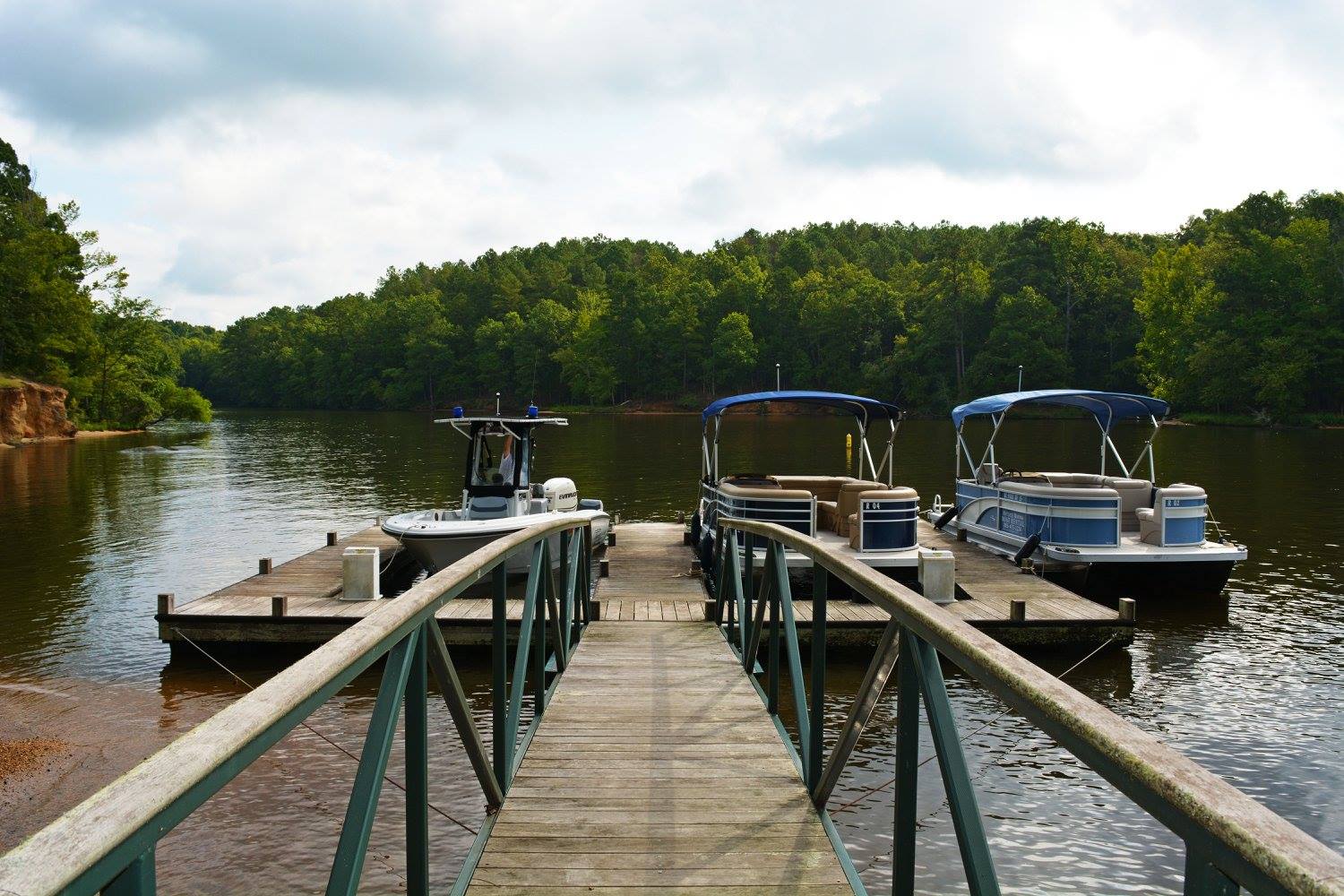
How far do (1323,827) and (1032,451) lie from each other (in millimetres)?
38272

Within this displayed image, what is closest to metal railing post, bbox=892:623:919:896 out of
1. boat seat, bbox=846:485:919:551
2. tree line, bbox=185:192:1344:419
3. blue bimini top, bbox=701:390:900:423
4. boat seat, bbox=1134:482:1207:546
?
boat seat, bbox=846:485:919:551

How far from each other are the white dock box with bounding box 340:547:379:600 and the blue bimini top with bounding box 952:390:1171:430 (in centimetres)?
1018

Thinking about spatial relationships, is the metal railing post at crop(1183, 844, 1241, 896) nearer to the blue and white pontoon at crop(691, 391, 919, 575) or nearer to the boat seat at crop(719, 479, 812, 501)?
the blue and white pontoon at crop(691, 391, 919, 575)

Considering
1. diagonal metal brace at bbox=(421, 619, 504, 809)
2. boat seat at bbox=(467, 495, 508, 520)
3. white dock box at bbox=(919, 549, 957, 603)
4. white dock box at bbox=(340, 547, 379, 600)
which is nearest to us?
diagonal metal brace at bbox=(421, 619, 504, 809)

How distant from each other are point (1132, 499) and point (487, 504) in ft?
35.7

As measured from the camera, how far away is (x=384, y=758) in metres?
2.16

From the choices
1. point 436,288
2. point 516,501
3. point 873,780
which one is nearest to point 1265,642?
point 873,780

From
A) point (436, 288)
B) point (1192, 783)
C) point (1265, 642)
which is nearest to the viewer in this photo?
point (1192, 783)

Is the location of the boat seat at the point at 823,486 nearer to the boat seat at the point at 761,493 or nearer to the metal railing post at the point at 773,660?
the boat seat at the point at 761,493

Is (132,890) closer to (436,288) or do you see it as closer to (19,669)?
(19,669)

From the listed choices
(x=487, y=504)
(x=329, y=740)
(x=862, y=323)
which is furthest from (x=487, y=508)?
(x=862, y=323)

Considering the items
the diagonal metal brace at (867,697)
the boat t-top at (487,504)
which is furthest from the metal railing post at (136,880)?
the boat t-top at (487,504)

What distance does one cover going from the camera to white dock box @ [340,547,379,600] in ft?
39.2

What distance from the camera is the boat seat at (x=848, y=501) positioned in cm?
1488
